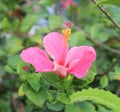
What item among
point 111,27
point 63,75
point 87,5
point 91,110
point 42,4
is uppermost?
point 63,75

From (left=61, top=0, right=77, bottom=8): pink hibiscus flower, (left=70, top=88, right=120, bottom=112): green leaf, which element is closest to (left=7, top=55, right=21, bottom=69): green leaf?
(left=70, top=88, right=120, bottom=112): green leaf

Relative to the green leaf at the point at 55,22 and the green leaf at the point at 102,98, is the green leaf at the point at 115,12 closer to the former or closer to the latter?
the green leaf at the point at 102,98

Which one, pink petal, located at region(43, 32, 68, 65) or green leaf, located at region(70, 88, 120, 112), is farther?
pink petal, located at region(43, 32, 68, 65)

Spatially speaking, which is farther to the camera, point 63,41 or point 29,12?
point 29,12

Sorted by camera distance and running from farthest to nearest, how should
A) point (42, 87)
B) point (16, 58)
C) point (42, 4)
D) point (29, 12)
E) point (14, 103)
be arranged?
point (29, 12) → point (42, 4) → point (14, 103) → point (16, 58) → point (42, 87)

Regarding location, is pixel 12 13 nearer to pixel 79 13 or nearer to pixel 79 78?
pixel 79 13

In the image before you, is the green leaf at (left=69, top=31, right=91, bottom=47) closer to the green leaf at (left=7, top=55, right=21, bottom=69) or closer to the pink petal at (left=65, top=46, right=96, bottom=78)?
the green leaf at (left=7, top=55, right=21, bottom=69)

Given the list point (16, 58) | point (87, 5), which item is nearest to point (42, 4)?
point (16, 58)
